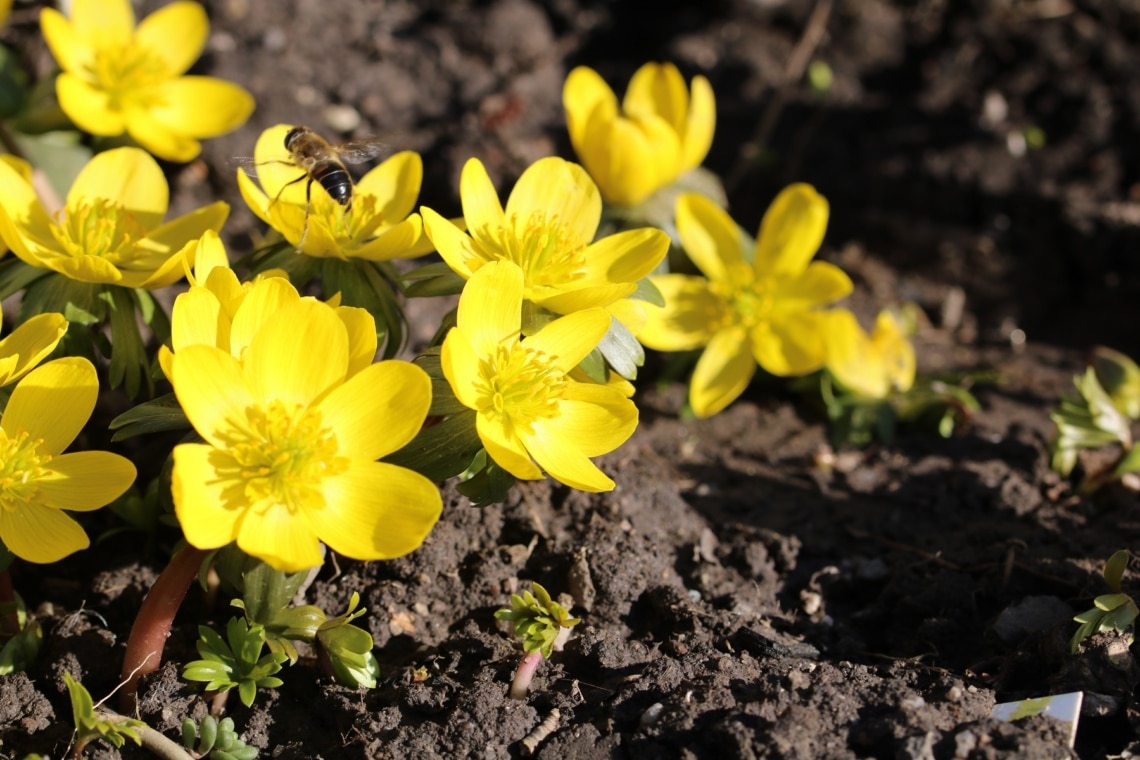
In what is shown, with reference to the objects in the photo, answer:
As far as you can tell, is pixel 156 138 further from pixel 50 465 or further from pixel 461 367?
pixel 461 367

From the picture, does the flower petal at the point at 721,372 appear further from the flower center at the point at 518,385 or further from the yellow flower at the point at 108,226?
the yellow flower at the point at 108,226

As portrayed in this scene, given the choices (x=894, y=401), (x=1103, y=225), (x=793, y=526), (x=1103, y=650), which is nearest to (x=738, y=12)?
(x=1103, y=225)

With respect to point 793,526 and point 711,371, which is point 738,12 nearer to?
point 711,371

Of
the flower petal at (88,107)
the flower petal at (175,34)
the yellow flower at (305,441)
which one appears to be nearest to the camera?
the yellow flower at (305,441)

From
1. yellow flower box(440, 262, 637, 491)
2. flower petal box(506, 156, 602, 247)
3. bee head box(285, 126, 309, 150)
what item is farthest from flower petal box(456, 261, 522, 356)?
bee head box(285, 126, 309, 150)

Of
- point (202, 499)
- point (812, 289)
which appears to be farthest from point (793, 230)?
point (202, 499)

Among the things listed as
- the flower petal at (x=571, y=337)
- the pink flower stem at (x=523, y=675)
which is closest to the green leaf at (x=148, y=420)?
the flower petal at (x=571, y=337)

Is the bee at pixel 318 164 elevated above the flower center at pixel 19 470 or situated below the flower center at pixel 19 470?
above
